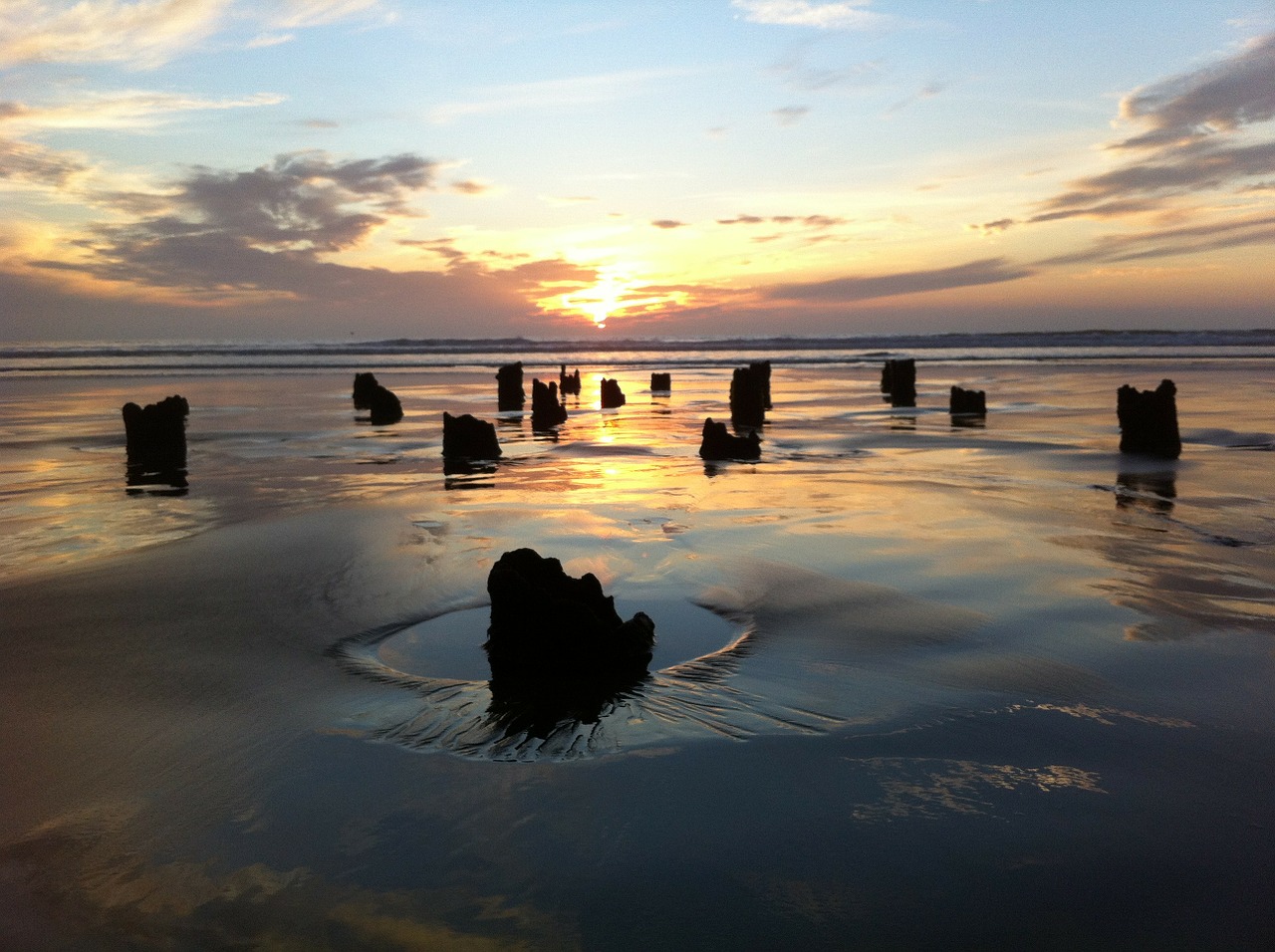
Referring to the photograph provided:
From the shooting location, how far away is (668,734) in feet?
14.0

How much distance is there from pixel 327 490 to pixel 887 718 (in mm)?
9009

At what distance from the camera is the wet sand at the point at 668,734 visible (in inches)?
118

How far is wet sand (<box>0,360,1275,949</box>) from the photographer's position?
2994mm

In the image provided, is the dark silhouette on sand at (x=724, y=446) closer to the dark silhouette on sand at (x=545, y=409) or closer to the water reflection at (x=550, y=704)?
the dark silhouette on sand at (x=545, y=409)

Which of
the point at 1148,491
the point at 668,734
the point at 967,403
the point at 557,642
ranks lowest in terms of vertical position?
the point at 668,734

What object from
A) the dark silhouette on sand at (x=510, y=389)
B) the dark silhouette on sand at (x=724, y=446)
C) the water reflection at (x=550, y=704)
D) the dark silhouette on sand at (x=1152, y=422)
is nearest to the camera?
the water reflection at (x=550, y=704)

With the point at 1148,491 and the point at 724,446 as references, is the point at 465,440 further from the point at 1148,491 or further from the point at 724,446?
the point at 1148,491

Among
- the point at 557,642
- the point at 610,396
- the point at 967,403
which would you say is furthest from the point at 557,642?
the point at 610,396

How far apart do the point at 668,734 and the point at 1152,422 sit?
12699 mm

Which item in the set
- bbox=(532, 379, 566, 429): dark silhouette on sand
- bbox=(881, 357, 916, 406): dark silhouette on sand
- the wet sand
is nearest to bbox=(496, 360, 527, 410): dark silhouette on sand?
bbox=(532, 379, 566, 429): dark silhouette on sand

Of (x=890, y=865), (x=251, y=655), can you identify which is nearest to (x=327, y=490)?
(x=251, y=655)

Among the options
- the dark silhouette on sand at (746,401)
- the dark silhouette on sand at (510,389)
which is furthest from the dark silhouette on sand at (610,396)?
the dark silhouette on sand at (746,401)

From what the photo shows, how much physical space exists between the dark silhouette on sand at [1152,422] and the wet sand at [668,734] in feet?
12.7

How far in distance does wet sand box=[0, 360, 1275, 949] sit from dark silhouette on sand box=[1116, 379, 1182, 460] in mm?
3869
